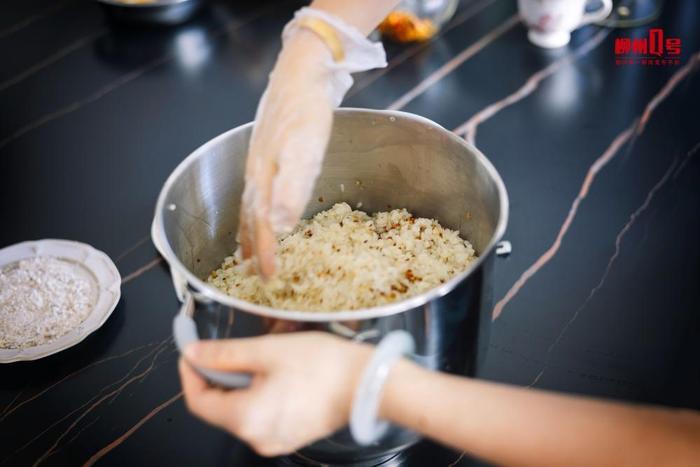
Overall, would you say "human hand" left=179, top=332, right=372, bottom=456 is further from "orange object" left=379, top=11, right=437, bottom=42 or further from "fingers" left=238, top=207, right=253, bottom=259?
Result: "orange object" left=379, top=11, right=437, bottom=42

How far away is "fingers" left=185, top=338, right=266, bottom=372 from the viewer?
60 cm

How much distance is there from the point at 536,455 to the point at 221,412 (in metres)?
0.26

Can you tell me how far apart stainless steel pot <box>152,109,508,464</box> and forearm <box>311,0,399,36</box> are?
0.37 ft

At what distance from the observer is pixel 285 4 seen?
1.56 meters

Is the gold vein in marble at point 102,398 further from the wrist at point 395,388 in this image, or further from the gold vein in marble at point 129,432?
the wrist at point 395,388

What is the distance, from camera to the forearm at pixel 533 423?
56 cm

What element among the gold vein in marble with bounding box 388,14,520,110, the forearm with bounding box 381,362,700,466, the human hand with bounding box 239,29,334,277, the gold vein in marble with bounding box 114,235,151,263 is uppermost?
the human hand with bounding box 239,29,334,277

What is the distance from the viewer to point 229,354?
607 millimetres

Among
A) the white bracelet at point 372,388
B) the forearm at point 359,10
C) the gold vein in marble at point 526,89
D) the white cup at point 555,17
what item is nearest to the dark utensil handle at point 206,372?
the white bracelet at point 372,388

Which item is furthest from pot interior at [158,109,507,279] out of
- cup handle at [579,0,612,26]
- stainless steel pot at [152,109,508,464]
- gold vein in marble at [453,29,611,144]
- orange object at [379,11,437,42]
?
cup handle at [579,0,612,26]

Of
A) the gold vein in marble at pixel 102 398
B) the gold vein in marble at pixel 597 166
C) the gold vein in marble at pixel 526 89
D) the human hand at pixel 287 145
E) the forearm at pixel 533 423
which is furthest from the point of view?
the gold vein in marble at pixel 526 89

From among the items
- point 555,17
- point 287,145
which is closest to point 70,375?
point 287,145

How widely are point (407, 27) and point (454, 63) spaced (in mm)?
118

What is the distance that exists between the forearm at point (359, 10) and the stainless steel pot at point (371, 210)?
11 cm
